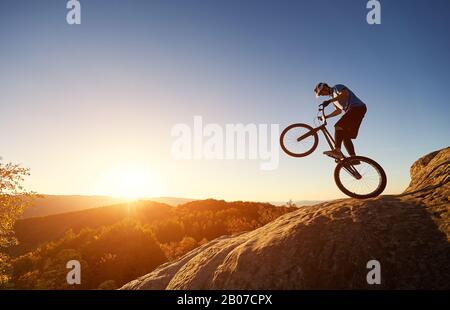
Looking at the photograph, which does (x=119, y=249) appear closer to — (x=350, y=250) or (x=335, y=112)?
(x=335, y=112)

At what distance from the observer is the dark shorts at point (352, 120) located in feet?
29.4

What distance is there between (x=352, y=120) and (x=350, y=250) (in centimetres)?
432

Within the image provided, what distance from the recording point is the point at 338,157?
941 cm

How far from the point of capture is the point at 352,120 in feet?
29.4

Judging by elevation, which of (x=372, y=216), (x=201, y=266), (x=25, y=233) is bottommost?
(x=25, y=233)

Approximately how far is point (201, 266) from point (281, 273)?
2836 mm

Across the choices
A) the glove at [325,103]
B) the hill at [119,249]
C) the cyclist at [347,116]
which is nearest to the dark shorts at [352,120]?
the cyclist at [347,116]

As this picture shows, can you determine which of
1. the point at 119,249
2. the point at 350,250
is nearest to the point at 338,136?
the point at 350,250

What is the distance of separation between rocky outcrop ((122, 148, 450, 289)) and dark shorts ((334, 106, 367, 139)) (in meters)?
2.13

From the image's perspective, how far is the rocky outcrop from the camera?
557 centimetres

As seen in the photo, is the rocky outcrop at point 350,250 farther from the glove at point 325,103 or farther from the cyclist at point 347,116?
the glove at point 325,103

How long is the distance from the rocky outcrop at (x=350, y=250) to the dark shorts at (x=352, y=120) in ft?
7.00
